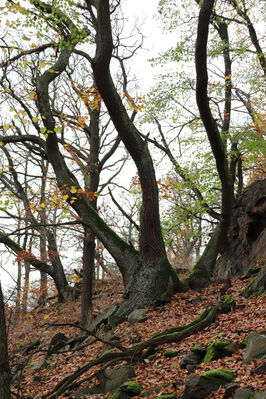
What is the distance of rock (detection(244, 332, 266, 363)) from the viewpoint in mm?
4414

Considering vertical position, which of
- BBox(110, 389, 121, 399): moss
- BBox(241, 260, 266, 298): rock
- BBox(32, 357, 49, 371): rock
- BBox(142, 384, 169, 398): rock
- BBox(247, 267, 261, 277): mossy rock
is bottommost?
BBox(32, 357, 49, 371): rock

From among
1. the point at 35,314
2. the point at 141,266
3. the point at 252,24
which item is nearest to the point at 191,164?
the point at 252,24

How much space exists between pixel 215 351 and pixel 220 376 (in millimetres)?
879

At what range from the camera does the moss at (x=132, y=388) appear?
4.89 m

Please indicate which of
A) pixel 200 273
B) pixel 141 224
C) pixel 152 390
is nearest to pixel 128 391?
pixel 152 390

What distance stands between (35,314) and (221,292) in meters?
9.97

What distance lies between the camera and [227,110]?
14055 millimetres

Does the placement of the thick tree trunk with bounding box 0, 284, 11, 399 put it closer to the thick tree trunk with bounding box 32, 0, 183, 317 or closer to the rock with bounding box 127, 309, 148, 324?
the rock with bounding box 127, 309, 148, 324

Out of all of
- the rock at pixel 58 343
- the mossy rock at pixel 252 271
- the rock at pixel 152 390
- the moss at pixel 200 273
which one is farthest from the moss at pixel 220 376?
the moss at pixel 200 273

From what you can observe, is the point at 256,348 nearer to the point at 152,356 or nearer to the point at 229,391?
the point at 229,391

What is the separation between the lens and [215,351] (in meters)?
5.11

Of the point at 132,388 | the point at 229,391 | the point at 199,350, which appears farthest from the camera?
the point at 199,350

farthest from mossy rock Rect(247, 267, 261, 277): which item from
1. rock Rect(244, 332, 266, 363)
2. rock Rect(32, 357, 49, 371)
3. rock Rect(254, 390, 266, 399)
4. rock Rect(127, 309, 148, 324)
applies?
rock Rect(254, 390, 266, 399)

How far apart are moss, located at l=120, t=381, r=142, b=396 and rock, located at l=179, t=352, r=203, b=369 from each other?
72 cm
